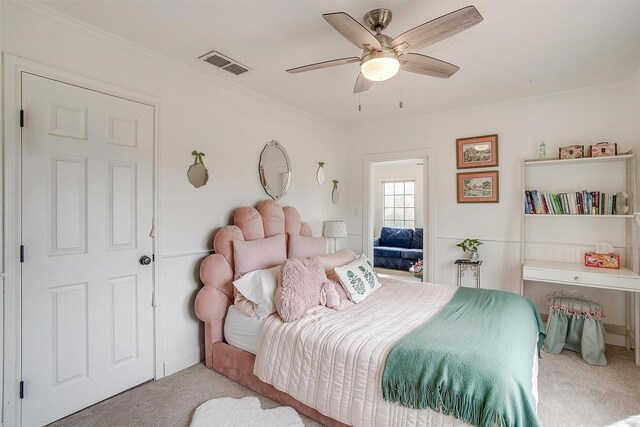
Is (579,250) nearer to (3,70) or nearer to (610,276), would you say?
(610,276)

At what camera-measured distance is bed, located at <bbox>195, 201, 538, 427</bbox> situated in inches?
65.8

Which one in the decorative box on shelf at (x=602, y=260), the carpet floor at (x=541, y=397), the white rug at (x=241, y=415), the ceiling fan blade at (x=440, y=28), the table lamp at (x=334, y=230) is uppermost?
the ceiling fan blade at (x=440, y=28)

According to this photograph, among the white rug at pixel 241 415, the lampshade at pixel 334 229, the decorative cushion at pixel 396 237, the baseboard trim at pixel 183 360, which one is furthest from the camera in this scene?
the decorative cushion at pixel 396 237

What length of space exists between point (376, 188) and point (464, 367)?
20.6 ft

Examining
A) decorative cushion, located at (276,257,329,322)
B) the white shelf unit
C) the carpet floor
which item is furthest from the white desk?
decorative cushion, located at (276,257,329,322)

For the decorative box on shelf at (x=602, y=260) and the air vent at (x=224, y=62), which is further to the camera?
the decorative box on shelf at (x=602, y=260)

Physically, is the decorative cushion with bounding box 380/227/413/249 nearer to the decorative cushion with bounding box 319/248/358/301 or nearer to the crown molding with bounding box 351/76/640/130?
the crown molding with bounding box 351/76/640/130

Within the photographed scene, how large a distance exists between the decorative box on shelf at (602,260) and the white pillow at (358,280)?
6.66ft

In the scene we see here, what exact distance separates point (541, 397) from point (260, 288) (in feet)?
7.10

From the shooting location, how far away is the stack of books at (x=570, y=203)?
2.96m

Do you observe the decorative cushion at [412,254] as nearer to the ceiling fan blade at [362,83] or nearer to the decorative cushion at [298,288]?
the decorative cushion at [298,288]

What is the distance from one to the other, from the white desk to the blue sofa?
302 centimetres

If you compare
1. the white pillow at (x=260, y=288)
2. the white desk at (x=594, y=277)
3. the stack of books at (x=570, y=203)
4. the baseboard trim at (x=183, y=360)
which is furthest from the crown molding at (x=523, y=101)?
the baseboard trim at (x=183, y=360)

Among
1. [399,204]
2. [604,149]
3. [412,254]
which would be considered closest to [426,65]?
[604,149]
